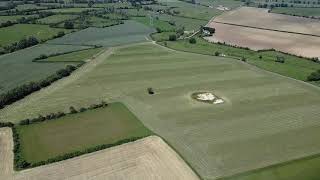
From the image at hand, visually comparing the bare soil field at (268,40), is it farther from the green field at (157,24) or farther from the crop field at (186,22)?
the green field at (157,24)

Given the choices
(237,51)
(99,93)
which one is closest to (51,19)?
(237,51)

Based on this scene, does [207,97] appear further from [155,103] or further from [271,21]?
[271,21]

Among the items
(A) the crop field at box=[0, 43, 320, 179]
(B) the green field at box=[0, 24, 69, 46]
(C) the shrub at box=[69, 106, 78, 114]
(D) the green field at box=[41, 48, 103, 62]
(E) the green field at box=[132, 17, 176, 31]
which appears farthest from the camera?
(E) the green field at box=[132, 17, 176, 31]

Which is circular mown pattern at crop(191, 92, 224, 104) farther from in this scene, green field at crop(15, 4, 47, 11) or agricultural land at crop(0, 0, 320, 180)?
green field at crop(15, 4, 47, 11)

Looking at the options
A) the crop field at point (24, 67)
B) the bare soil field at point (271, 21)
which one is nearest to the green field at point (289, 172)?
the crop field at point (24, 67)

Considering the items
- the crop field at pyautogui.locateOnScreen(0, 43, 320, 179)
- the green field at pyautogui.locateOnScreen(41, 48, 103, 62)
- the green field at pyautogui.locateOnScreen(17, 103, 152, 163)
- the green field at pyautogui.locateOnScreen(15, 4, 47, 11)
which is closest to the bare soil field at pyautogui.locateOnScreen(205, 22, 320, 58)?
the crop field at pyautogui.locateOnScreen(0, 43, 320, 179)

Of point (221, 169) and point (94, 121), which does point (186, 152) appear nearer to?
point (221, 169)

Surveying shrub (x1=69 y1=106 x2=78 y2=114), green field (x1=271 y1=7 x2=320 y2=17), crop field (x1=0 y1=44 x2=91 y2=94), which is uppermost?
green field (x1=271 y1=7 x2=320 y2=17)
